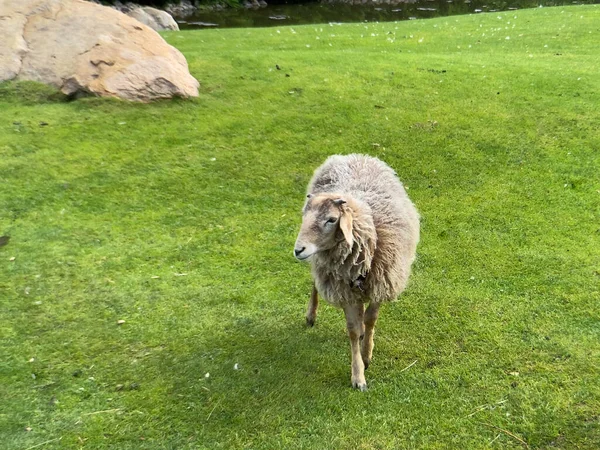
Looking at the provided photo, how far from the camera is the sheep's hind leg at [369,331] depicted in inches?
142

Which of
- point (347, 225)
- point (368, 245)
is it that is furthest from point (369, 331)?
point (347, 225)

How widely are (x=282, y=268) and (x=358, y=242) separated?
1.81m

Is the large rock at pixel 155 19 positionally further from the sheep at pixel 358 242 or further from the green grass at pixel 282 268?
the sheep at pixel 358 242

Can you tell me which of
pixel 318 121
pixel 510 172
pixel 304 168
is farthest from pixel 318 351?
pixel 318 121

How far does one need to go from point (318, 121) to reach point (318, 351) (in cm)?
470

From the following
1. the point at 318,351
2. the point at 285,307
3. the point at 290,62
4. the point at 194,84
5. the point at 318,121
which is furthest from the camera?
the point at 290,62

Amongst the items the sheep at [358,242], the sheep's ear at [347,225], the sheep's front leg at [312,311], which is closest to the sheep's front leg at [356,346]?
the sheep at [358,242]

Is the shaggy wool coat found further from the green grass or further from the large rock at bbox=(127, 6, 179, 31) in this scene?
the large rock at bbox=(127, 6, 179, 31)

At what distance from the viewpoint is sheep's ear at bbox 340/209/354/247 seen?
9.86 feet

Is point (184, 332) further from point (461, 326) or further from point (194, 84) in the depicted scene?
point (194, 84)

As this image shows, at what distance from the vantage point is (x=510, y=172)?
6348 millimetres

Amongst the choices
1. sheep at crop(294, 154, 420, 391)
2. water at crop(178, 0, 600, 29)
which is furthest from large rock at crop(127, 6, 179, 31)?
sheep at crop(294, 154, 420, 391)

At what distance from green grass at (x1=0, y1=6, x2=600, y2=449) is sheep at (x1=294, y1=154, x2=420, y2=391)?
0.51 m

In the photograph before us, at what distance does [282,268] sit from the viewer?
4.89 m
